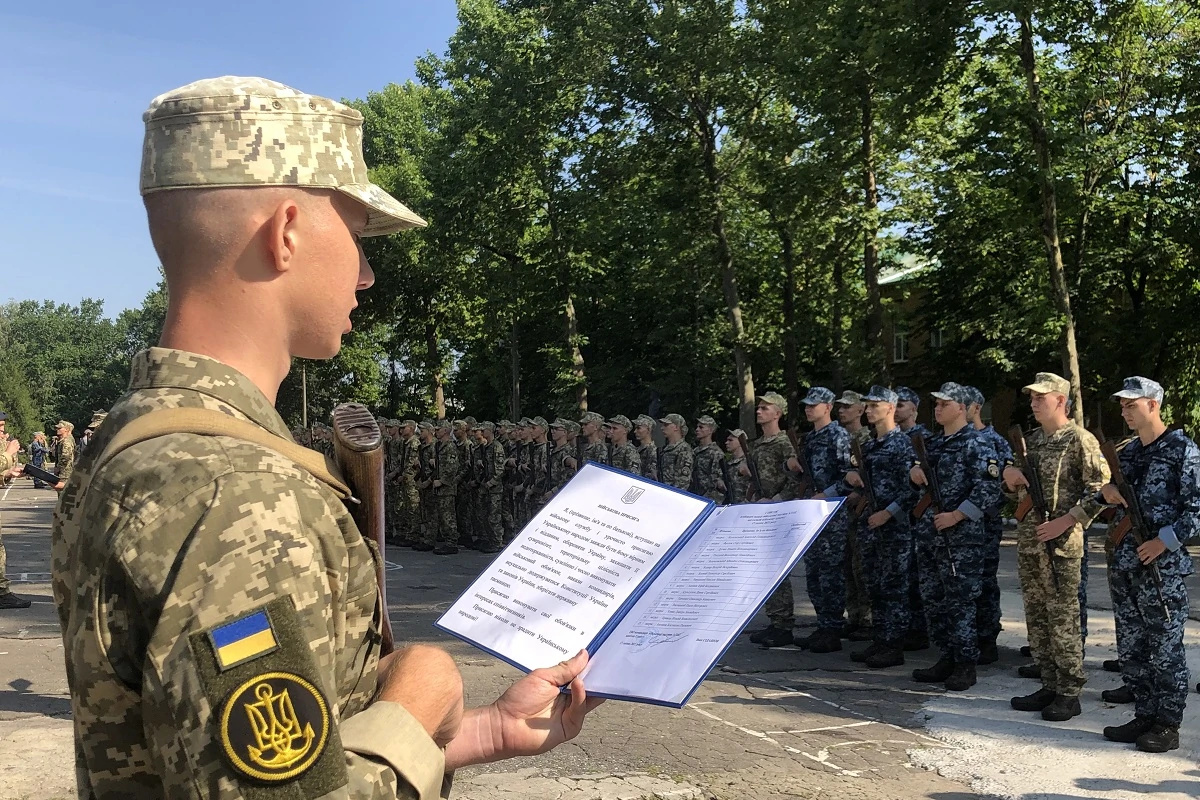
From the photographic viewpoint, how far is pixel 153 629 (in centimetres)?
104

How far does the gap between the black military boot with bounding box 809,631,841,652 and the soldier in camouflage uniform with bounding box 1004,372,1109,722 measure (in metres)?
1.89

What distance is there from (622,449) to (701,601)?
12.8m

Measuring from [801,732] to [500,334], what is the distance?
2534 centimetres

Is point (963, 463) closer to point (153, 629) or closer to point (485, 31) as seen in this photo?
point (153, 629)

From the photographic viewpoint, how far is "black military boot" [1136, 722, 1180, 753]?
5512 mm

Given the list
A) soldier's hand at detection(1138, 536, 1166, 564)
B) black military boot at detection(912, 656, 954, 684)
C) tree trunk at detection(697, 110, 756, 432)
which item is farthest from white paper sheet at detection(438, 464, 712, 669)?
tree trunk at detection(697, 110, 756, 432)

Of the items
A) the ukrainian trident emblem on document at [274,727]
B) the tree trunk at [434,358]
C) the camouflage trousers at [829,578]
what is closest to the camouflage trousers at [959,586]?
the camouflage trousers at [829,578]

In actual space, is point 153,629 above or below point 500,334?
below

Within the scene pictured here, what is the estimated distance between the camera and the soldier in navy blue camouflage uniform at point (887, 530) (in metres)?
8.12

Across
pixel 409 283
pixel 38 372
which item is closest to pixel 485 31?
pixel 409 283

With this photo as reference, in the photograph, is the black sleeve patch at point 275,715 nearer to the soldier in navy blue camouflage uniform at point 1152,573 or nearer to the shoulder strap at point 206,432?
the shoulder strap at point 206,432

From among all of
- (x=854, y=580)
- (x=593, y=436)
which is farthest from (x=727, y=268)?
(x=854, y=580)

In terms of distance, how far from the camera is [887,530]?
8.35 meters

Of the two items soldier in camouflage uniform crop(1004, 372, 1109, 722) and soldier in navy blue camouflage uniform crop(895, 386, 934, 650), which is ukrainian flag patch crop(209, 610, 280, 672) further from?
soldier in navy blue camouflage uniform crop(895, 386, 934, 650)
